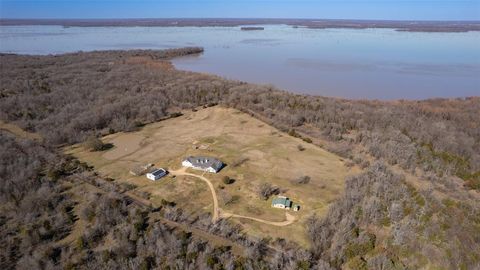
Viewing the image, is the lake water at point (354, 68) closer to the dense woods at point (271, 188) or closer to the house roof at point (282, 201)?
the dense woods at point (271, 188)

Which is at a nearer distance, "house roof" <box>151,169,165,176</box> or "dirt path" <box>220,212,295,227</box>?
"dirt path" <box>220,212,295,227</box>

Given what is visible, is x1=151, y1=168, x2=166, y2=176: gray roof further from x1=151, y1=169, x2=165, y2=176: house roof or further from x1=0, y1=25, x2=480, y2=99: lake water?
x1=0, y1=25, x2=480, y2=99: lake water

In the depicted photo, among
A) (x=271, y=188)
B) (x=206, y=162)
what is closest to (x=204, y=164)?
(x=206, y=162)

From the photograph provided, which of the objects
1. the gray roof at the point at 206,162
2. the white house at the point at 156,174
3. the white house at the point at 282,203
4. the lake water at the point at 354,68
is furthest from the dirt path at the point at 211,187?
the lake water at the point at 354,68

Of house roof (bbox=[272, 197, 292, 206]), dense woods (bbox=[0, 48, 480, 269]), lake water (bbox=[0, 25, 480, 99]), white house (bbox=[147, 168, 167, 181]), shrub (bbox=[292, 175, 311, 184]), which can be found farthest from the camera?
lake water (bbox=[0, 25, 480, 99])

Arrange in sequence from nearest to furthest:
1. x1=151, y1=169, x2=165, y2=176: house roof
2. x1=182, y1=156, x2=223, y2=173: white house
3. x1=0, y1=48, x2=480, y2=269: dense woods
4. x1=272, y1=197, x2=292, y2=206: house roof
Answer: x1=0, y1=48, x2=480, y2=269: dense woods
x1=272, y1=197, x2=292, y2=206: house roof
x1=151, y1=169, x2=165, y2=176: house roof
x1=182, y1=156, x2=223, y2=173: white house

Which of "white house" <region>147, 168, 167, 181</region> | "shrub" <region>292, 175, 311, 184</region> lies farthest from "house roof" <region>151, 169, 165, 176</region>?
"shrub" <region>292, 175, 311, 184</region>

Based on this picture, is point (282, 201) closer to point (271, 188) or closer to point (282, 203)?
point (282, 203)

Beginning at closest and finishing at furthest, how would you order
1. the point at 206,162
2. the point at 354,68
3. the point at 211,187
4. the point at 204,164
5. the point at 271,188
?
the point at 271,188 < the point at 211,187 < the point at 204,164 < the point at 206,162 < the point at 354,68
